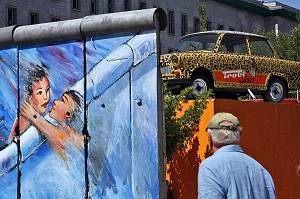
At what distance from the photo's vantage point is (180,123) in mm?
11211

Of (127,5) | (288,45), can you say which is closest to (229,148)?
(288,45)

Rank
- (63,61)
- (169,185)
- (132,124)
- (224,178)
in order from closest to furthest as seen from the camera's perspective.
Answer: (224,178) < (132,124) < (63,61) < (169,185)

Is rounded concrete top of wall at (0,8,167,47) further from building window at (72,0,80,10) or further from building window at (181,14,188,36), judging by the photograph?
building window at (181,14,188,36)

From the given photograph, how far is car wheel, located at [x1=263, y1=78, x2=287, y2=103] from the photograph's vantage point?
→ 54.0 feet

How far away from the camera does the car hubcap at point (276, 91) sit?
16.5 metres

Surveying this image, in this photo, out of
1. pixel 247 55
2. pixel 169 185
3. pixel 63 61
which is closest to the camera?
pixel 63 61

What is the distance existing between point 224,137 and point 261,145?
21.3 feet

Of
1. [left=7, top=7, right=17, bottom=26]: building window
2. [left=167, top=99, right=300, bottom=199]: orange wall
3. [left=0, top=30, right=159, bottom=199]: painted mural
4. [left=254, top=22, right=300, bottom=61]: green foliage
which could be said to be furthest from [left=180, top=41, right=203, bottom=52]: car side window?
[left=7, top=7, right=17, bottom=26]: building window

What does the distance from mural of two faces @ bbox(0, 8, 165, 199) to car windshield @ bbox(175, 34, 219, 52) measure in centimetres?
616

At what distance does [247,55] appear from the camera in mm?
15984

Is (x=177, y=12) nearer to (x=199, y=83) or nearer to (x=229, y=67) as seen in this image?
(x=229, y=67)

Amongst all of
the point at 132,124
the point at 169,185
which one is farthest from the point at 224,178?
the point at 169,185

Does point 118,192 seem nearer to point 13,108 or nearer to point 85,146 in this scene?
point 85,146

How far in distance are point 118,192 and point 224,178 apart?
4.26 m
